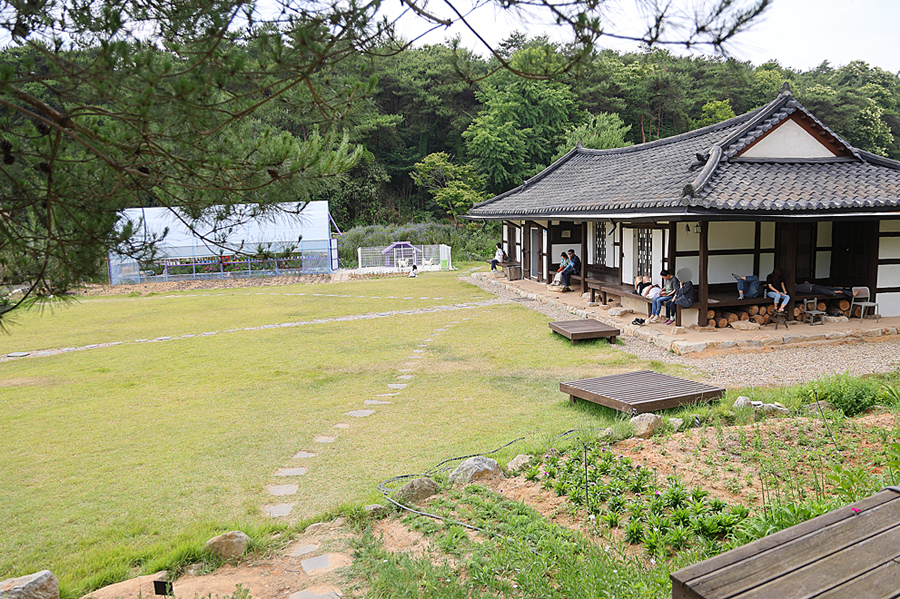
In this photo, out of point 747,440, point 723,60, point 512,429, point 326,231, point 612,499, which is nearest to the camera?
point 723,60

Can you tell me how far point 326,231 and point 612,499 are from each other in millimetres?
23820

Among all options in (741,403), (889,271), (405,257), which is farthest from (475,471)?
(405,257)

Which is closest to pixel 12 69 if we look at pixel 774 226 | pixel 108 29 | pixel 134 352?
pixel 108 29

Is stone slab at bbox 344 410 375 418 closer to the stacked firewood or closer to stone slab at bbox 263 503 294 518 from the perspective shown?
stone slab at bbox 263 503 294 518

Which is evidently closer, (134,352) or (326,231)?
(134,352)

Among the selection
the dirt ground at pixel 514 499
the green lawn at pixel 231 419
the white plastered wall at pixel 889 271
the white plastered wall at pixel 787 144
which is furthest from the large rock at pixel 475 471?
the white plastered wall at pixel 889 271

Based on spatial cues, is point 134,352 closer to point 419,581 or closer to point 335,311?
point 335,311

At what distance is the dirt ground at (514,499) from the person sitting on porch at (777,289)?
589 centimetres

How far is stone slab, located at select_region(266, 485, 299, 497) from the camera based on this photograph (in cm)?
507

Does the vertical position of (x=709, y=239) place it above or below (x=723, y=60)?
below

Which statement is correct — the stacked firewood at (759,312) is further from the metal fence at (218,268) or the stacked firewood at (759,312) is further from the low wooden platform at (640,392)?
the metal fence at (218,268)

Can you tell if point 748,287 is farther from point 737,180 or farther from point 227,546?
point 227,546

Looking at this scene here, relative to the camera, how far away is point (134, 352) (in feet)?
39.5

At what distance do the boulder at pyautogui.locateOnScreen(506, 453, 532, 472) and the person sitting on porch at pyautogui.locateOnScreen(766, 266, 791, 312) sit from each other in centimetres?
815
